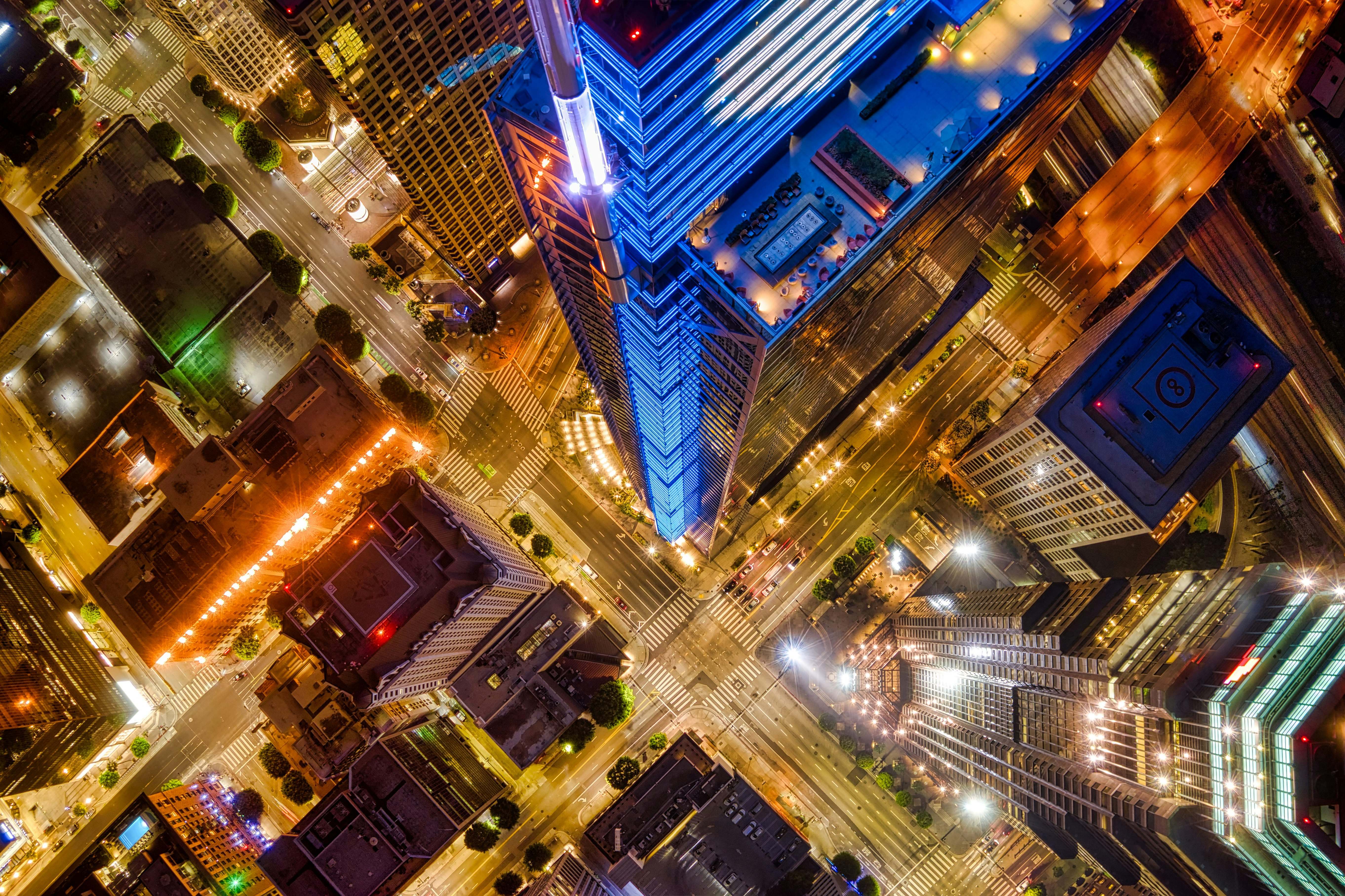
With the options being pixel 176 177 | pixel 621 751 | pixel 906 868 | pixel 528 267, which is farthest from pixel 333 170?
pixel 906 868

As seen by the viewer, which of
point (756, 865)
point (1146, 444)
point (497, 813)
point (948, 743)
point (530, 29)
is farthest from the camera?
point (497, 813)

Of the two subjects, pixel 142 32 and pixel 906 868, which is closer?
pixel 906 868

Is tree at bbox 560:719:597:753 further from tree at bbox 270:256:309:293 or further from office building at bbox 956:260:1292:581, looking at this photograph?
office building at bbox 956:260:1292:581

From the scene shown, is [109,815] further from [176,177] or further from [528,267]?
[528,267]

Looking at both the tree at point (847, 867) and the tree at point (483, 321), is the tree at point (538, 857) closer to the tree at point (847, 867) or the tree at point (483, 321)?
the tree at point (847, 867)

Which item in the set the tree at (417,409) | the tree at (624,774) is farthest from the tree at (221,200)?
the tree at (624,774)

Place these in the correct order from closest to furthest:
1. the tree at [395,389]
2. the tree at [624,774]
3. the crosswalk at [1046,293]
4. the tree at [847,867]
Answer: the tree at [847,867] → the tree at [624,774] → the tree at [395,389] → the crosswalk at [1046,293]
